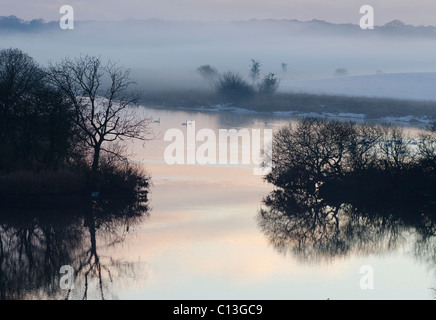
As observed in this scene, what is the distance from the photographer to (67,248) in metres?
35.5

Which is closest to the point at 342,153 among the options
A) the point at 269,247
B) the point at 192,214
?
the point at 192,214

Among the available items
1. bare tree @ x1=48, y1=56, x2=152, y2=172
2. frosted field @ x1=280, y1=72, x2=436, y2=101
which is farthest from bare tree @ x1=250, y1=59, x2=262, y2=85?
bare tree @ x1=48, y1=56, x2=152, y2=172

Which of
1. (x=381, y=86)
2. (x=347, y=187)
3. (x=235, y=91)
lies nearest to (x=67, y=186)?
(x=347, y=187)

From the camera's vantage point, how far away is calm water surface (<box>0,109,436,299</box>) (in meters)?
28.7

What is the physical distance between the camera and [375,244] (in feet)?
125

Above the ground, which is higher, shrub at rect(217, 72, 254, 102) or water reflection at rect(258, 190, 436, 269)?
shrub at rect(217, 72, 254, 102)

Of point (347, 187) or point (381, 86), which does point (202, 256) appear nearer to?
point (347, 187)

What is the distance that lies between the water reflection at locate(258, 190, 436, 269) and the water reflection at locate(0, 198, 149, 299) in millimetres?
8342

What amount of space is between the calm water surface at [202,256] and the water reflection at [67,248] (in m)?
0.05

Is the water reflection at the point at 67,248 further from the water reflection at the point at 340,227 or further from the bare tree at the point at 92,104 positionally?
the water reflection at the point at 340,227

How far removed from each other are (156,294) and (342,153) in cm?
2595

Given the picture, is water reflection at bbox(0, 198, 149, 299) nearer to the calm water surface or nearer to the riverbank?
the calm water surface

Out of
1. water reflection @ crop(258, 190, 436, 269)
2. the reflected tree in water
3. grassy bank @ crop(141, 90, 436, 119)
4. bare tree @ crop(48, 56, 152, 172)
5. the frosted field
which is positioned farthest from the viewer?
the frosted field
